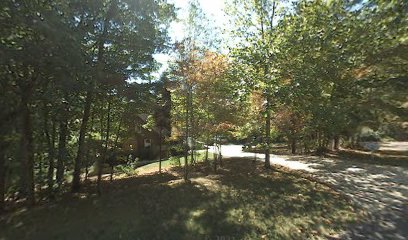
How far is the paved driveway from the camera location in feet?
26.3

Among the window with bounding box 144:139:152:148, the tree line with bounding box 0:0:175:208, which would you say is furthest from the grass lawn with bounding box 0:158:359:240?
the window with bounding box 144:139:152:148

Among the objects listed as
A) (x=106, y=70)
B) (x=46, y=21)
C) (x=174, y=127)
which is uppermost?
(x=46, y=21)

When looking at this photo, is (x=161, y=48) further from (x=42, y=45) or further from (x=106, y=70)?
(x=42, y=45)

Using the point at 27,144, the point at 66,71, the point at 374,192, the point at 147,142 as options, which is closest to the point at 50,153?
the point at 27,144

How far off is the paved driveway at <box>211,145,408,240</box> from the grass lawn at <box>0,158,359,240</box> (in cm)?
54

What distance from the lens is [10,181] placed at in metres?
12.2

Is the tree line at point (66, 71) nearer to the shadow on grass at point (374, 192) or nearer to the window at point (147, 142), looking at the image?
the shadow on grass at point (374, 192)

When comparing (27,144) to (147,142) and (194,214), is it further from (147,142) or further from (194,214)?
(147,142)

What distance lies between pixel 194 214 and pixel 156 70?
6.86m

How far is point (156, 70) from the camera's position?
541 inches

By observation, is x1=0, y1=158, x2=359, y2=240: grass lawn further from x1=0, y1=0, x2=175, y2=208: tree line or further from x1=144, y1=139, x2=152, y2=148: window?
x1=144, y1=139, x2=152, y2=148: window

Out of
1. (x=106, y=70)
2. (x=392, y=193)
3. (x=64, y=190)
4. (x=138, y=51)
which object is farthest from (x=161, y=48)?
(x=392, y=193)

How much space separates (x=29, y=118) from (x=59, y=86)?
177cm

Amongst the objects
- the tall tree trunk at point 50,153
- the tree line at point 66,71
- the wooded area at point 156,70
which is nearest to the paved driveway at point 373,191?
the wooded area at point 156,70
